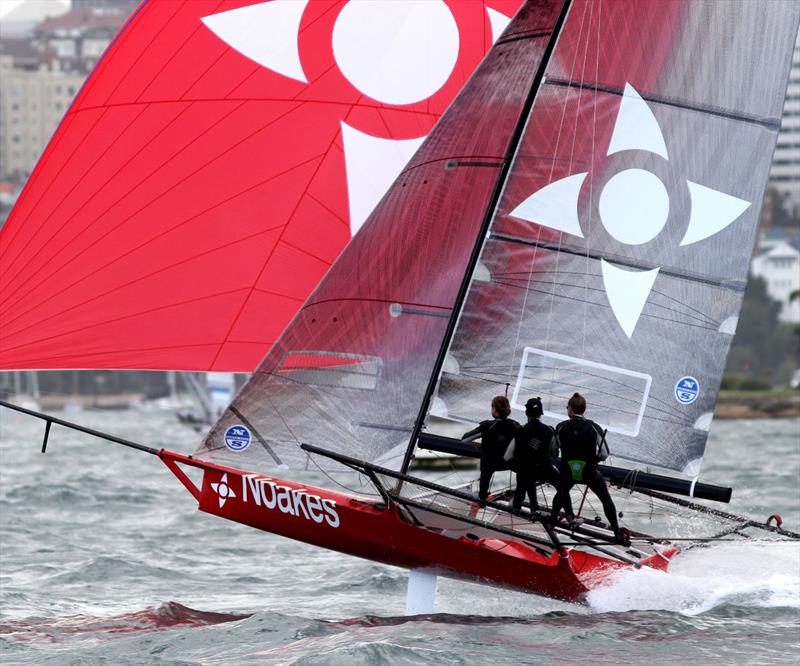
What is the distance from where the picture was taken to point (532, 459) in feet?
24.9

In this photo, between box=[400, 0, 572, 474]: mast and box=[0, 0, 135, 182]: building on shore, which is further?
box=[0, 0, 135, 182]: building on shore

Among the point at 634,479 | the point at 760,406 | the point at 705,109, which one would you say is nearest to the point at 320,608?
the point at 634,479

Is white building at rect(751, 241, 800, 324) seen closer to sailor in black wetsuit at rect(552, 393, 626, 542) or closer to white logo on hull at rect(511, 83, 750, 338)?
white logo on hull at rect(511, 83, 750, 338)

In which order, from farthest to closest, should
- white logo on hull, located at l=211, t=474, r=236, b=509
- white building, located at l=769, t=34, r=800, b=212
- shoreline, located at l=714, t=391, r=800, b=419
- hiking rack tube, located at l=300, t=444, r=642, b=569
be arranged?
white building, located at l=769, t=34, r=800, b=212
shoreline, located at l=714, t=391, r=800, b=419
white logo on hull, located at l=211, t=474, r=236, b=509
hiking rack tube, located at l=300, t=444, r=642, b=569

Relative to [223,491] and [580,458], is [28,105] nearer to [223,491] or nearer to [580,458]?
[223,491]

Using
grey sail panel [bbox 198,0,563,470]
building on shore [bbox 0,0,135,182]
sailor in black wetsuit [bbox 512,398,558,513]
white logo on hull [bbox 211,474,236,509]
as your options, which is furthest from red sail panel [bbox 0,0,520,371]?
building on shore [bbox 0,0,135,182]

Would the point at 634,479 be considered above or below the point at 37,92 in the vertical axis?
below

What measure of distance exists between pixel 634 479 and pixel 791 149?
3584 inches

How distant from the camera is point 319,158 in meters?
8.88

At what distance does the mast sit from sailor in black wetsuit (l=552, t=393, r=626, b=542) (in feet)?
2.51

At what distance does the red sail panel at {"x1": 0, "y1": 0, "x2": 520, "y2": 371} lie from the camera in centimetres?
797

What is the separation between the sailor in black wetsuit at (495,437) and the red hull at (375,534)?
0.35 m

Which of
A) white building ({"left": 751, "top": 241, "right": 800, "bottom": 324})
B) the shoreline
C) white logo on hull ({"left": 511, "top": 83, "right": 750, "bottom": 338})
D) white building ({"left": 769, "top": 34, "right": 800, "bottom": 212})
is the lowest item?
the shoreline

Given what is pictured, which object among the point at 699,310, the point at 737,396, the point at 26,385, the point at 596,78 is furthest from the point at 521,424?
the point at 26,385
